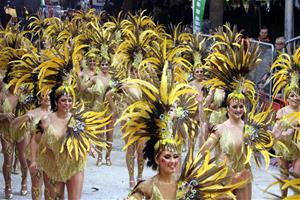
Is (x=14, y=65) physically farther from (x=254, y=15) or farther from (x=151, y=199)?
(x=254, y=15)

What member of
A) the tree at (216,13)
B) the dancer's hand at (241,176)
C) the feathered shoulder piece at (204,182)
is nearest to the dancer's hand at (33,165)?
the dancer's hand at (241,176)

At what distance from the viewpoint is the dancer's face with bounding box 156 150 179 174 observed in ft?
20.4

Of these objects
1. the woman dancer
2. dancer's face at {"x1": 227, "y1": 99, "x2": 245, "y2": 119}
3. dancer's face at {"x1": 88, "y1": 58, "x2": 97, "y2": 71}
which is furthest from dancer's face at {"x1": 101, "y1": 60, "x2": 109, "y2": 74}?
dancer's face at {"x1": 227, "y1": 99, "x2": 245, "y2": 119}

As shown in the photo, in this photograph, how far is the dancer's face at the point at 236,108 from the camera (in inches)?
331

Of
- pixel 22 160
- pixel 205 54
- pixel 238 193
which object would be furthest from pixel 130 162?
pixel 238 193

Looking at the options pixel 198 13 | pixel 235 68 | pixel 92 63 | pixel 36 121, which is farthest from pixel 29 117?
pixel 198 13

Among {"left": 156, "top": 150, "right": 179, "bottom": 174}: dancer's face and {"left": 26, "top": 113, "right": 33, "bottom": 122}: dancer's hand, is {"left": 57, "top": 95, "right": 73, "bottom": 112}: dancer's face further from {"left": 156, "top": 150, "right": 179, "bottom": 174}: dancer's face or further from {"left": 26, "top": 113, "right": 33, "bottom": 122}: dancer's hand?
{"left": 156, "top": 150, "right": 179, "bottom": 174}: dancer's face

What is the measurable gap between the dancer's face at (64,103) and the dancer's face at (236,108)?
1.75 metres

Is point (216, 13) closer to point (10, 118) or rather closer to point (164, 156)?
point (10, 118)

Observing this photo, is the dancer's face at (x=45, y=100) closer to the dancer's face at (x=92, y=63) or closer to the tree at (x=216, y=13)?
the dancer's face at (x=92, y=63)

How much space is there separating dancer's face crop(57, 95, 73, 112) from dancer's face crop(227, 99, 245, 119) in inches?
68.8

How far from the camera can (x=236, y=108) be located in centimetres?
846

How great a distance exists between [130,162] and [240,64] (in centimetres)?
304

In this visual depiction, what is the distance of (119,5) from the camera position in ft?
95.8
